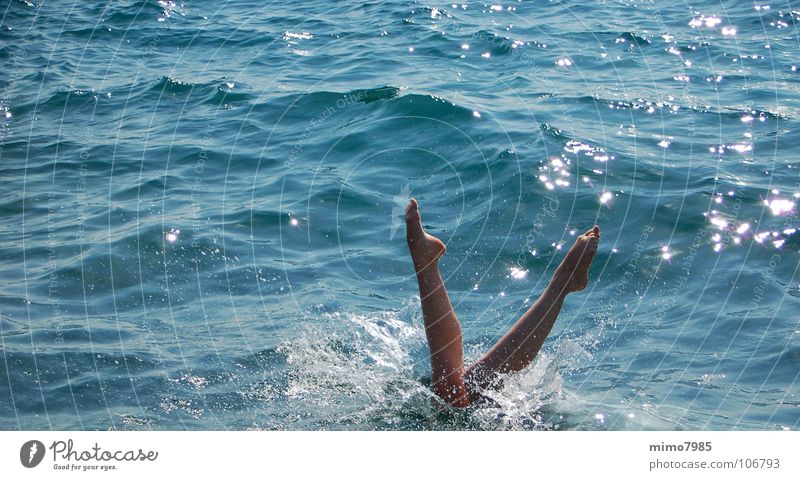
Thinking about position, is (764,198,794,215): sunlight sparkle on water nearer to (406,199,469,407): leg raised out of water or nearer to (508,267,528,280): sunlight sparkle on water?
(508,267,528,280): sunlight sparkle on water

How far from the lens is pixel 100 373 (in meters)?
7.31

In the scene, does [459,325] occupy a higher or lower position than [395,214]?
higher

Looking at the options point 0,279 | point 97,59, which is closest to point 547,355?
point 0,279

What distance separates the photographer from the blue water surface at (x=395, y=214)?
23.3 feet

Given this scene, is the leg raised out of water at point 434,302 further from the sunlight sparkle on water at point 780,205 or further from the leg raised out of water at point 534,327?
the sunlight sparkle on water at point 780,205

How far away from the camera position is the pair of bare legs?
614cm

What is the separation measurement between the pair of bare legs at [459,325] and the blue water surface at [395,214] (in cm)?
25

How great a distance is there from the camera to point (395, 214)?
33.1ft

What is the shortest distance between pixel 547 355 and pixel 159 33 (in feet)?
38.1

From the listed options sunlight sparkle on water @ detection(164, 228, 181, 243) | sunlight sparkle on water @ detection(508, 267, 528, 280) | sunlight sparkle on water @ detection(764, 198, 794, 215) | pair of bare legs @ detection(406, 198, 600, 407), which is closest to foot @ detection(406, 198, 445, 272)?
pair of bare legs @ detection(406, 198, 600, 407)

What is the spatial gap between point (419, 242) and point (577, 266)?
1289 mm

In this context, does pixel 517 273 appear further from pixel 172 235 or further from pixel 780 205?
pixel 172 235

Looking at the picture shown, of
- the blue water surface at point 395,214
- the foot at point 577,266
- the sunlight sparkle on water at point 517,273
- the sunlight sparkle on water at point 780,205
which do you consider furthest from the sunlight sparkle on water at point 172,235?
the sunlight sparkle on water at point 780,205
